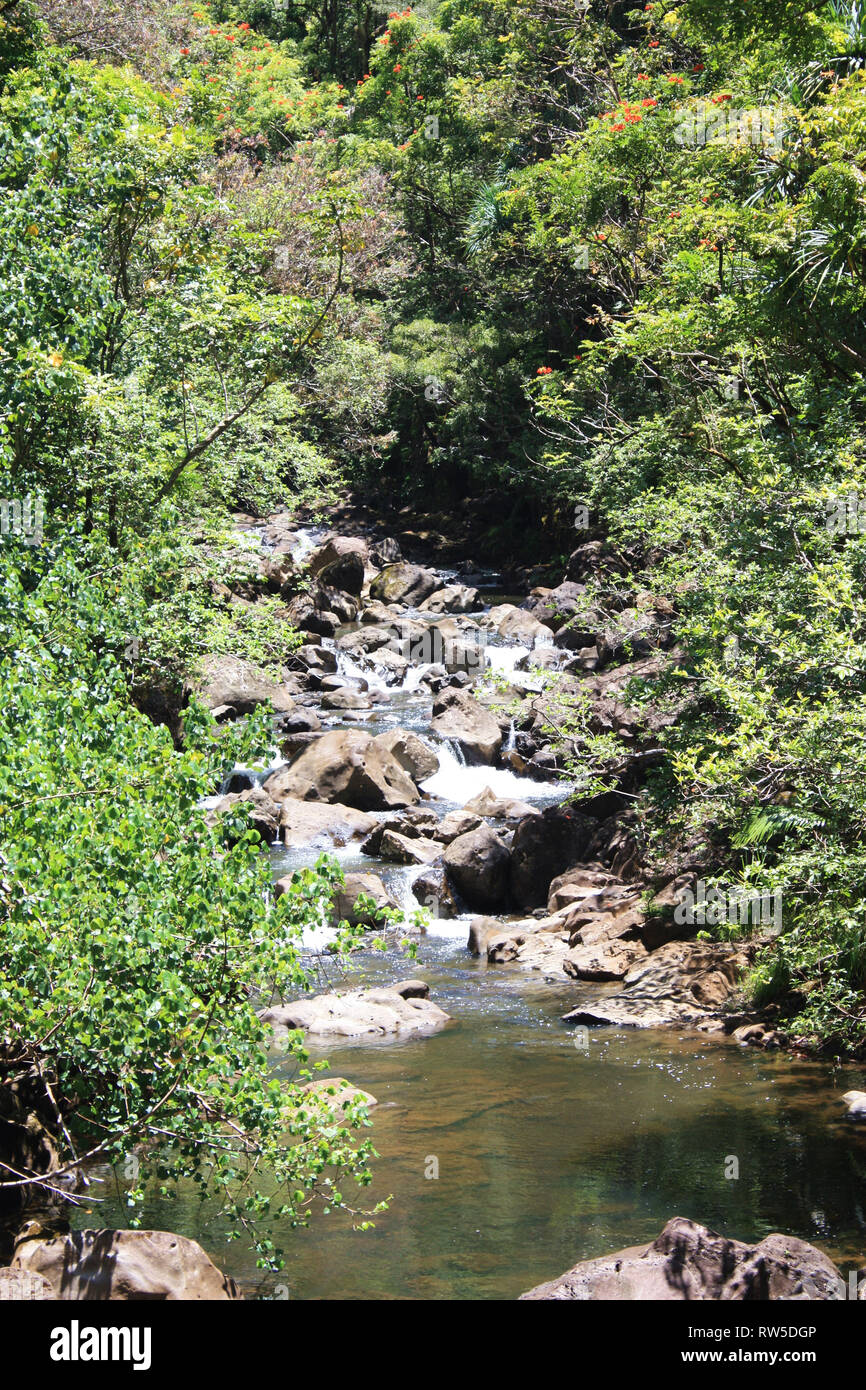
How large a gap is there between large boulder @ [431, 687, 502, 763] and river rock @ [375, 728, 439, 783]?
2.02 feet

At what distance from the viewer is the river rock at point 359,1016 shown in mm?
Result: 10461

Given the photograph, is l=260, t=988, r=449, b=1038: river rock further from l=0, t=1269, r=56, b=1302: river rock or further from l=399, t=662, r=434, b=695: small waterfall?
l=399, t=662, r=434, b=695: small waterfall

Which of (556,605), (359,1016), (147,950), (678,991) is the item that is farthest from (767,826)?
(556,605)

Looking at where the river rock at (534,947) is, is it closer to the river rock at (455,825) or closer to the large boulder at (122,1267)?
the river rock at (455,825)

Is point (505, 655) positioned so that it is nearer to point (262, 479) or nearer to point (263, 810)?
point (263, 810)

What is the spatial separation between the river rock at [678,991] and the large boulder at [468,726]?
25.0ft

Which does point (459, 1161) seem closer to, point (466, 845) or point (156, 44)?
point (466, 845)

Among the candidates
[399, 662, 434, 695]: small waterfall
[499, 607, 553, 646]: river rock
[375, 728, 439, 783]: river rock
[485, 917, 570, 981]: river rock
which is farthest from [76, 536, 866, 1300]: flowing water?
[499, 607, 553, 646]: river rock

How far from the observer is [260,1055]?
546 centimetres

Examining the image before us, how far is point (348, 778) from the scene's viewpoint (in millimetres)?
17109

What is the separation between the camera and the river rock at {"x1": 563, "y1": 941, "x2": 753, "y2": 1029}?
10.4 m

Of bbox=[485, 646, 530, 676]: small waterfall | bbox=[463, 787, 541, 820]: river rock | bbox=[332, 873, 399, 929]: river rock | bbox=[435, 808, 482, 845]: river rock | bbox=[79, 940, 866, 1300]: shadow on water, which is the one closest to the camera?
bbox=[79, 940, 866, 1300]: shadow on water

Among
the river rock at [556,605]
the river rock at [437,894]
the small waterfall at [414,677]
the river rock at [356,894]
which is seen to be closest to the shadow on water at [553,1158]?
the river rock at [356,894]

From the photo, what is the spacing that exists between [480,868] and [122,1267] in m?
8.74
